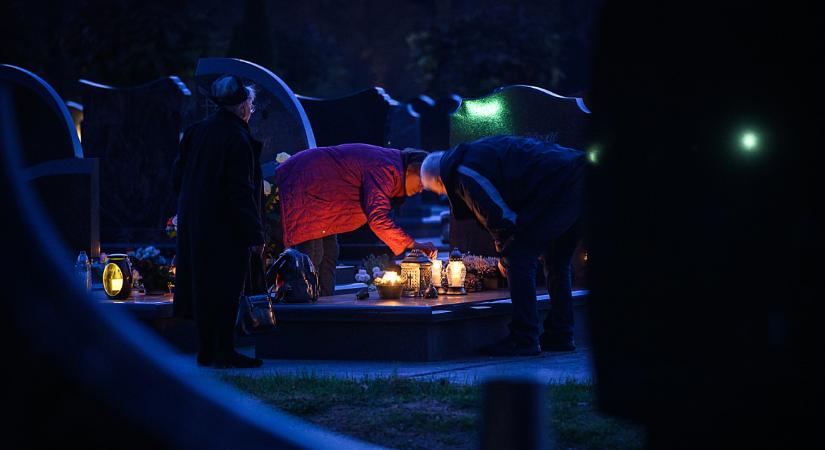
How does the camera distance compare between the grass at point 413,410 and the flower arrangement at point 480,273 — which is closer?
the grass at point 413,410

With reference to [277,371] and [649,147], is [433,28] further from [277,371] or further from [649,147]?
[649,147]

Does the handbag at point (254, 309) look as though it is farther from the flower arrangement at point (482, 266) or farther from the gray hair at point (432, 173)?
the flower arrangement at point (482, 266)

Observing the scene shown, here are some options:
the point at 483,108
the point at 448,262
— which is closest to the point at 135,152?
the point at 483,108

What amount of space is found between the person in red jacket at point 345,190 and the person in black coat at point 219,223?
4.54 feet

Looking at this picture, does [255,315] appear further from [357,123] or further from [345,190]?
[357,123]

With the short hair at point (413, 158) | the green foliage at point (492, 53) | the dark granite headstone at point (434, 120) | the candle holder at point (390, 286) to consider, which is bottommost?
the candle holder at point (390, 286)

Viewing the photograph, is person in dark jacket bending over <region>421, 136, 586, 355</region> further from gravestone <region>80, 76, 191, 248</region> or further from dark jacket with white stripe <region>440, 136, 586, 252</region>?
gravestone <region>80, 76, 191, 248</region>

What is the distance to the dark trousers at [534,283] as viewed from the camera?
7973mm

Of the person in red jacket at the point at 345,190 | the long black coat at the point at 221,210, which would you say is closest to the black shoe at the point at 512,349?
the person in red jacket at the point at 345,190

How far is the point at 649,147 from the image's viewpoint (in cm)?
238

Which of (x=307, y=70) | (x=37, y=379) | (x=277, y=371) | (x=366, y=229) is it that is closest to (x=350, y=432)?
(x=277, y=371)

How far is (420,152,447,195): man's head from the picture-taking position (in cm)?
822

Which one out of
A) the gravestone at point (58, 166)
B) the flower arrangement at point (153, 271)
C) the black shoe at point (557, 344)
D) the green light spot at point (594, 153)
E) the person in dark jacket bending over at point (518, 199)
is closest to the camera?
the green light spot at point (594, 153)

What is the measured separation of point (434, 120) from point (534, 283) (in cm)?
2094
